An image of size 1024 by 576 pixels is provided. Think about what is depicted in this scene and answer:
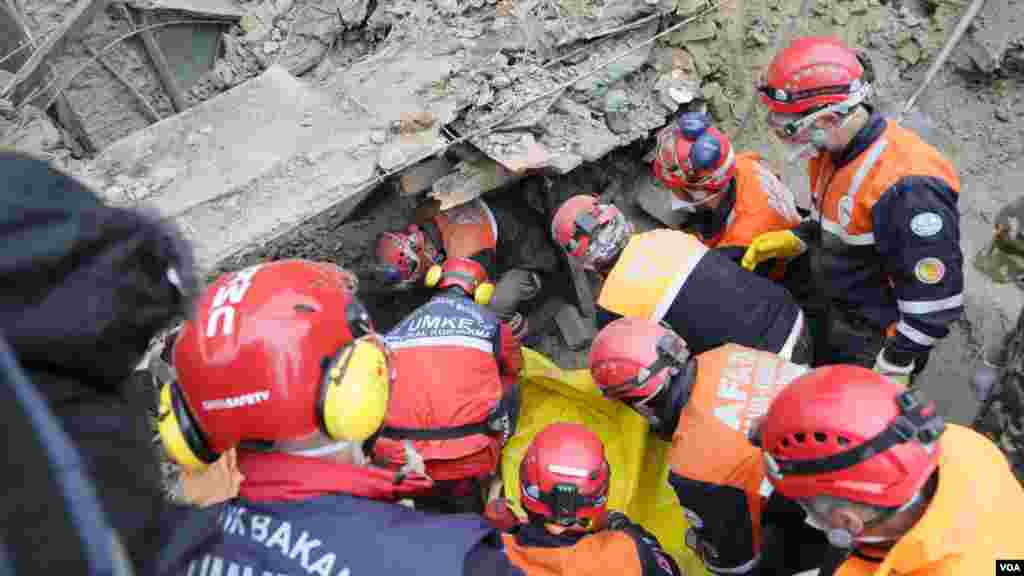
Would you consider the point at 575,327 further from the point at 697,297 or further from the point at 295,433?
the point at 295,433

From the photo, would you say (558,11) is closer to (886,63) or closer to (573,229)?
(573,229)

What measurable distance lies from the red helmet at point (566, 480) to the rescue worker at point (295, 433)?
4.07ft

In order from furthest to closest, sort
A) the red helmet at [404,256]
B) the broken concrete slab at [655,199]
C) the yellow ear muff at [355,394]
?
the broken concrete slab at [655,199]
the red helmet at [404,256]
the yellow ear muff at [355,394]

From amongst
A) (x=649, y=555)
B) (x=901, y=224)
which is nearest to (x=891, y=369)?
(x=901, y=224)

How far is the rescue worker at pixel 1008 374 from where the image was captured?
3.33m

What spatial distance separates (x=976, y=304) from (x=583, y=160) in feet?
8.93

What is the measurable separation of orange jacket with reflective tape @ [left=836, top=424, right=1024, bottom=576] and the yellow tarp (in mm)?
1637

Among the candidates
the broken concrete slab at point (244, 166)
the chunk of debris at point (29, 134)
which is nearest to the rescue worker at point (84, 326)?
the broken concrete slab at point (244, 166)

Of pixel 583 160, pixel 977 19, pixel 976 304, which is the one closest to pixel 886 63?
pixel 977 19

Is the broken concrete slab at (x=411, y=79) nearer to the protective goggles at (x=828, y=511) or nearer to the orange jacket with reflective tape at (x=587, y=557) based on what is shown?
the orange jacket with reflective tape at (x=587, y=557)

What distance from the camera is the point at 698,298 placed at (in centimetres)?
379

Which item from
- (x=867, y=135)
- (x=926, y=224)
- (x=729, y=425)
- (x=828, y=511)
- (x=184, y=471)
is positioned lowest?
(x=184, y=471)

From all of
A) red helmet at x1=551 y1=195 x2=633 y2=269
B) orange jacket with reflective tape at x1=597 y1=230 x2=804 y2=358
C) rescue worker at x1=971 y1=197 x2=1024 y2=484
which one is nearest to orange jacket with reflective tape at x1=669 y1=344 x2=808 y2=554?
orange jacket with reflective tape at x1=597 y1=230 x2=804 y2=358

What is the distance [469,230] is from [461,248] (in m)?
0.13
